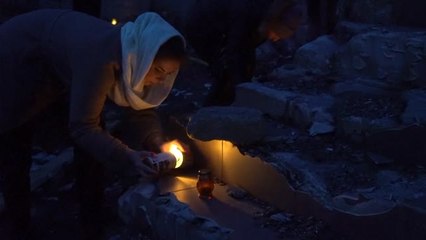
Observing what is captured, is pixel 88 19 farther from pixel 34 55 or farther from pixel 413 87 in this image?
pixel 413 87

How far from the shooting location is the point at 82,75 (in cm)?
285

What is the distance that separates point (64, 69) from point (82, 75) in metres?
0.28

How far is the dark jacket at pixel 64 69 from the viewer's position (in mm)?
2867

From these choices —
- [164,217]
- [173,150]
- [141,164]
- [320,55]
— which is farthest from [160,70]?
[320,55]

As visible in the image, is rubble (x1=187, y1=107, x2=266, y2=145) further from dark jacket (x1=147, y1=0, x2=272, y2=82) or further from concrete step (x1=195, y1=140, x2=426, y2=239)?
dark jacket (x1=147, y1=0, x2=272, y2=82)

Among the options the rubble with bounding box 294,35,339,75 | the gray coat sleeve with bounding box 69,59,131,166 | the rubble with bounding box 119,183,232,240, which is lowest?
the rubble with bounding box 119,183,232,240

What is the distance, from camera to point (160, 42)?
2.77 metres

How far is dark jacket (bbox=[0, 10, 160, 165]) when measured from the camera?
287 centimetres

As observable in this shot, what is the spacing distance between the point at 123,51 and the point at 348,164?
150 centimetres

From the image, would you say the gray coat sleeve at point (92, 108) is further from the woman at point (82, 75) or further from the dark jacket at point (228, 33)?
the dark jacket at point (228, 33)

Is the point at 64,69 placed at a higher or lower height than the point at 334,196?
higher

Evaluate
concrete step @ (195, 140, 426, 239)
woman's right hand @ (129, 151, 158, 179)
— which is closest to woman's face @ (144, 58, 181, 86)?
woman's right hand @ (129, 151, 158, 179)

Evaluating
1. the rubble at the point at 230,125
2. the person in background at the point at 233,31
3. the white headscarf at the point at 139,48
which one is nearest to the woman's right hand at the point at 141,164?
the white headscarf at the point at 139,48

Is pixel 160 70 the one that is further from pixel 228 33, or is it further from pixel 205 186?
pixel 228 33
